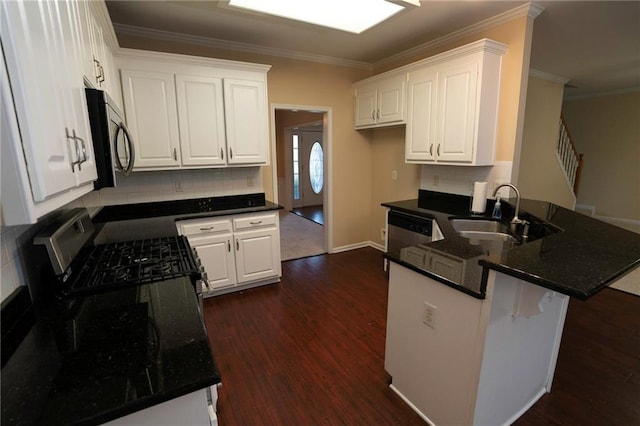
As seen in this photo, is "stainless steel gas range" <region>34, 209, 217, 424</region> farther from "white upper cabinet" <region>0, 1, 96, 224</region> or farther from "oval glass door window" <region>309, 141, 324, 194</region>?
"oval glass door window" <region>309, 141, 324, 194</region>

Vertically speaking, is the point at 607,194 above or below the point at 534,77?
below

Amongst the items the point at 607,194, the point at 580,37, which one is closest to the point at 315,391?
the point at 580,37

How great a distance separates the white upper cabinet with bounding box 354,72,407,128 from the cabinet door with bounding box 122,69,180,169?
2318 millimetres

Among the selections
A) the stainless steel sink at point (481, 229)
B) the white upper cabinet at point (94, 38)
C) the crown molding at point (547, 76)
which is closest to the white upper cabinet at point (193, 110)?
the white upper cabinet at point (94, 38)

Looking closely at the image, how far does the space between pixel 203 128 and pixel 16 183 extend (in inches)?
102

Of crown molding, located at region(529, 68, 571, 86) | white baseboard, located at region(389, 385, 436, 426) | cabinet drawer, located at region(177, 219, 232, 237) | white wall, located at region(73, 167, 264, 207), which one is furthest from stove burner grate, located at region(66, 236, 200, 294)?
crown molding, located at region(529, 68, 571, 86)

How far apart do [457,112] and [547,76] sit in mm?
2969

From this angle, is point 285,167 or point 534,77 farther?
point 285,167

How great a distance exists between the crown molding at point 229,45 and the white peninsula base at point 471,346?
3.05 m

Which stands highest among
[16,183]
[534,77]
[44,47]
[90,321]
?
A: [534,77]

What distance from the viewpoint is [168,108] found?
2.89m

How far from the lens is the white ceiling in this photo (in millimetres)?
2607

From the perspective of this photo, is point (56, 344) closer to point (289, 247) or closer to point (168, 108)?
point (168, 108)

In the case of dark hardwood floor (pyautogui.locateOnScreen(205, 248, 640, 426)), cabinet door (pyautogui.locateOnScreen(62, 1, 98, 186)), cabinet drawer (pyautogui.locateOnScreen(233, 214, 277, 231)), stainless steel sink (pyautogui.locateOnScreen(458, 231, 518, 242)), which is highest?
cabinet door (pyautogui.locateOnScreen(62, 1, 98, 186))
